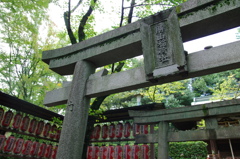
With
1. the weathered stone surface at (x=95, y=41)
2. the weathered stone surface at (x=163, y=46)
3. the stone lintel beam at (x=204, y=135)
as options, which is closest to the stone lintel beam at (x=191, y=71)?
the weathered stone surface at (x=163, y=46)

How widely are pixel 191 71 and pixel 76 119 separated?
10.0 feet

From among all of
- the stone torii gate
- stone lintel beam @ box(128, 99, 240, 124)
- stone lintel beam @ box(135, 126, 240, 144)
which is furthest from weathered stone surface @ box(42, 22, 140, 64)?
stone lintel beam @ box(135, 126, 240, 144)

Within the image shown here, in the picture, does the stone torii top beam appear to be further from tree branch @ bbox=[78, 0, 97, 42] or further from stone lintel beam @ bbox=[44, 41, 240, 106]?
tree branch @ bbox=[78, 0, 97, 42]

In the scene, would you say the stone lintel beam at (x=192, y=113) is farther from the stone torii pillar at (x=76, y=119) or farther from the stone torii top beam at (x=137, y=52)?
the stone torii pillar at (x=76, y=119)

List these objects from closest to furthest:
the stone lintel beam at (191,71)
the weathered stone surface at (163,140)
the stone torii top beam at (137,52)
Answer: the stone lintel beam at (191,71) < the stone torii top beam at (137,52) < the weathered stone surface at (163,140)

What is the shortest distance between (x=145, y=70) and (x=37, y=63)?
1093cm

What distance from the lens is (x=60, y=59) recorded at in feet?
18.8

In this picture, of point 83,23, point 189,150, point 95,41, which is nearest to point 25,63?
point 83,23

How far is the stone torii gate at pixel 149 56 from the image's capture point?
3.55 m

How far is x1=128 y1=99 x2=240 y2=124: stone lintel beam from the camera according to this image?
15.4ft

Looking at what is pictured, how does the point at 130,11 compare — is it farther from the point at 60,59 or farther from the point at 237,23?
the point at 237,23

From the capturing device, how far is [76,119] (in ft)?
15.0

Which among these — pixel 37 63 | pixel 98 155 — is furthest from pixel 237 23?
pixel 37 63

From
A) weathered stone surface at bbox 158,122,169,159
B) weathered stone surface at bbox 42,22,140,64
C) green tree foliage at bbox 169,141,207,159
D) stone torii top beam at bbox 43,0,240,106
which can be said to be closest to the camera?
stone torii top beam at bbox 43,0,240,106
